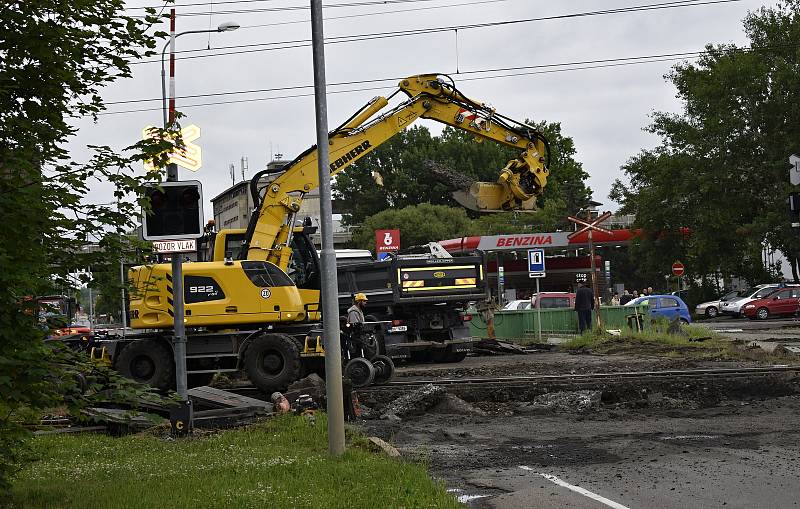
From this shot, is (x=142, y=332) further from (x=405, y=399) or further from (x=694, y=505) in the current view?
(x=694, y=505)

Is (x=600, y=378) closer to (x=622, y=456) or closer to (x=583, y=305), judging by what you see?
(x=622, y=456)

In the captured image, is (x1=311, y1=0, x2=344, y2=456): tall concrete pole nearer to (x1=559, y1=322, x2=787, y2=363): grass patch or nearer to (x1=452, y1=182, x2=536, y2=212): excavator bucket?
(x1=452, y1=182, x2=536, y2=212): excavator bucket

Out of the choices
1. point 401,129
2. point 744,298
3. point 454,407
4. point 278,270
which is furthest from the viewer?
point 744,298

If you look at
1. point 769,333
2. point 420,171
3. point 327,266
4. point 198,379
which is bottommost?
point 769,333

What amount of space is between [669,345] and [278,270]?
1255 centimetres

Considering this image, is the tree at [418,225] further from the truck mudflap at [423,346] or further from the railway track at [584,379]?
the railway track at [584,379]

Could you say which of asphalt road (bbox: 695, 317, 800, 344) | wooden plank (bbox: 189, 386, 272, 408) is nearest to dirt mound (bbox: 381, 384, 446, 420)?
wooden plank (bbox: 189, 386, 272, 408)

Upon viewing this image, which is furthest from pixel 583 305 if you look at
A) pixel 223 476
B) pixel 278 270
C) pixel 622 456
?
pixel 223 476

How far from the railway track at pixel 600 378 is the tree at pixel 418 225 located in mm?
58710

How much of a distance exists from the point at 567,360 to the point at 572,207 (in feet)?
227

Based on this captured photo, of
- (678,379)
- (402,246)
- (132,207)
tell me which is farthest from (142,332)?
(402,246)

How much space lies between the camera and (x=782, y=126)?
5669 centimetres

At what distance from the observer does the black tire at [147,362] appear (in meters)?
19.5

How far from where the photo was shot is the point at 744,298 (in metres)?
54.1
